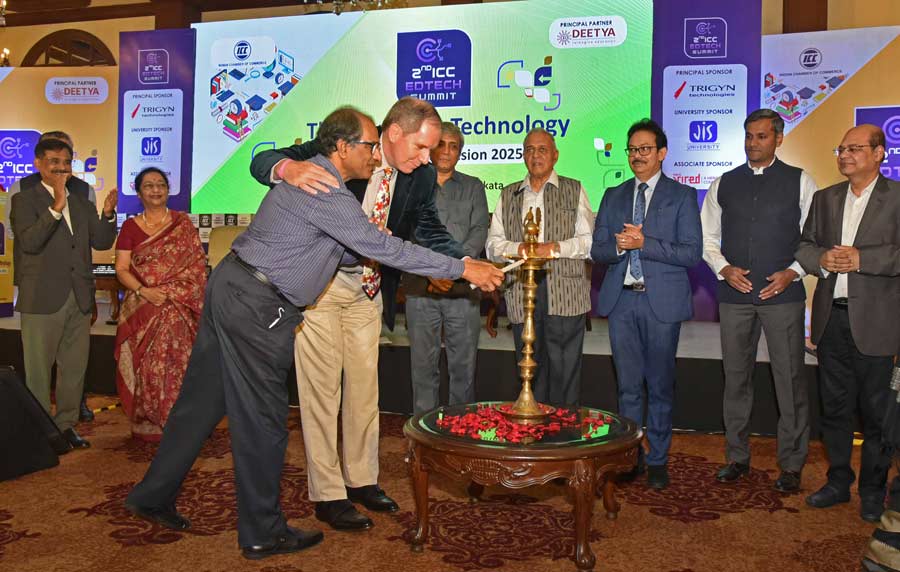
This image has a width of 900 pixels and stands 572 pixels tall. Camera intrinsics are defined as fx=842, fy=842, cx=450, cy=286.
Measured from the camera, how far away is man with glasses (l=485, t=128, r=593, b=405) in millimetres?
3920

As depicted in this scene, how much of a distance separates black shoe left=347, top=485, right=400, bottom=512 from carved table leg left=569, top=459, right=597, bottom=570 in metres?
0.89

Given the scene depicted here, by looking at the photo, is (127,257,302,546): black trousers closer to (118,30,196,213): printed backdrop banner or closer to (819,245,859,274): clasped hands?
(819,245,859,274): clasped hands

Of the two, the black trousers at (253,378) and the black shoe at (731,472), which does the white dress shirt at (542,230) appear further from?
the black trousers at (253,378)

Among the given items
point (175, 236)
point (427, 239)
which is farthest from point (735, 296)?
point (175, 236)

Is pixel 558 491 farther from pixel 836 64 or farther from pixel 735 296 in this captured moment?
pixel 836 64

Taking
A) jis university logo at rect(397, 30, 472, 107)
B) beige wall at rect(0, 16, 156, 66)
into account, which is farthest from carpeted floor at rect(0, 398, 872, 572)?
beige wall at rect(0, 16, 156, 66)

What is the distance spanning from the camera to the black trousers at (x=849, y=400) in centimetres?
329

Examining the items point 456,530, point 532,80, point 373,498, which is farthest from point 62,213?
point 532,80

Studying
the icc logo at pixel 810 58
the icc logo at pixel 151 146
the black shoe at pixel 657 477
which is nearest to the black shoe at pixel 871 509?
the black shoe at pixel 657 477

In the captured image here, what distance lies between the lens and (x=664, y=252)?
11.9 feet

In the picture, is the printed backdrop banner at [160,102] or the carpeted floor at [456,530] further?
the printed backdrop banner at [160,102]

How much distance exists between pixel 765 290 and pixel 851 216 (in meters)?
0.45

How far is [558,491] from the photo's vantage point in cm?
354

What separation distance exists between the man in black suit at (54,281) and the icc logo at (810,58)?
22.7ft
